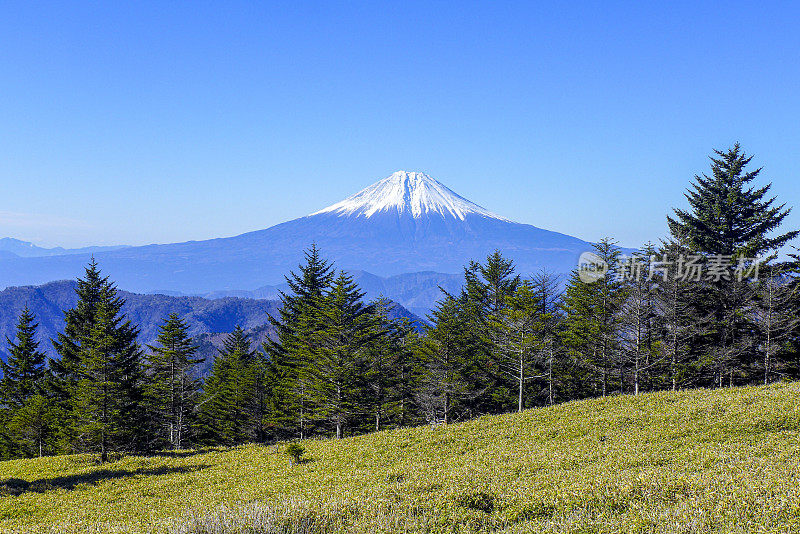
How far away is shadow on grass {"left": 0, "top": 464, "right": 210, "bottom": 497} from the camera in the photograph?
21969 millimetres

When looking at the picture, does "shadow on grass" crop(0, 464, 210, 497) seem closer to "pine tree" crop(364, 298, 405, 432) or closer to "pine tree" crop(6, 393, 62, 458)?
"pine tree" crop(364, 298, 405, 432)

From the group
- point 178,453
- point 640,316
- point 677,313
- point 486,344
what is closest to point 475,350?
point 486,344

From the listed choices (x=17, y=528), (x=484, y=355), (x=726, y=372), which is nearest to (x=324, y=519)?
Result: (x=17, y=528)

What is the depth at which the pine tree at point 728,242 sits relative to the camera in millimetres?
34062

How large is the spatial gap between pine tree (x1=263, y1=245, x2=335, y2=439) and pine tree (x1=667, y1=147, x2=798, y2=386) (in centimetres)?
3065

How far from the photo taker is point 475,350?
129 ft

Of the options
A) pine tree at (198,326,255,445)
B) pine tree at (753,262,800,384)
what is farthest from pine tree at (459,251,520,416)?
pine tree at (198,326,255,445)

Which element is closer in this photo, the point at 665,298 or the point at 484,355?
the point at 665,298

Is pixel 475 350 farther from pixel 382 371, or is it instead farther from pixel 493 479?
pixel 493 479

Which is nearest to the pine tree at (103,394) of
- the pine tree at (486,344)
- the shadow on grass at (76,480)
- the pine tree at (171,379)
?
the shadow on grass at (76,480)

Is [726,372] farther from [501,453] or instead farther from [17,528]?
[17,528]

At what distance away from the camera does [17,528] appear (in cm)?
1435

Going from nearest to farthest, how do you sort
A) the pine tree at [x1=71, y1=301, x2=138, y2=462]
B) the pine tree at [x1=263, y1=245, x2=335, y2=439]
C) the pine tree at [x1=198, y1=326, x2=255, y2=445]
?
the pine tree at [x1=71, y1=301, x2=138, y2=462] < the pine tree at [x1=263, y1=245, x2=335, y2=439] < the pine tree at [x1=198, y1=326, x2=255, y2=445]

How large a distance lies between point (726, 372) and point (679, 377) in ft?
13.9
